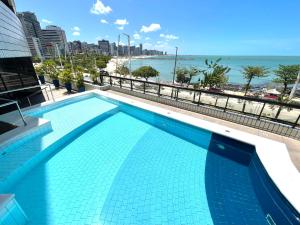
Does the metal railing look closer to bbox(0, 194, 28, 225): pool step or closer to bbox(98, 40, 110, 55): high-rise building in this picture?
bbox(0, 194, 28, 225): pool step

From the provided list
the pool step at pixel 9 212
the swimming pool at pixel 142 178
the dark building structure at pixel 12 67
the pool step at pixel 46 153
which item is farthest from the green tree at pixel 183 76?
the pool step at pixel 9 212

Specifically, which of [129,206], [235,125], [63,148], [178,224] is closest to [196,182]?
[178,224]

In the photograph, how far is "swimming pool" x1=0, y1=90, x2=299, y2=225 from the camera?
3.02 metres

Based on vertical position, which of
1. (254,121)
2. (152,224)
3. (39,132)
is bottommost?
(152,224)

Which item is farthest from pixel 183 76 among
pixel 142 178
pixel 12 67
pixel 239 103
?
pixel 142 178

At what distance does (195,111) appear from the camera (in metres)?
6.66

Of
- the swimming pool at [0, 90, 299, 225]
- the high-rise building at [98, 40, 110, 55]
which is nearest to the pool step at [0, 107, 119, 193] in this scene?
the swimming pool at [0, 90, 299, 225]

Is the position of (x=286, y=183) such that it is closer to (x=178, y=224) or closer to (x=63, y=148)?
(x=178, y=224)

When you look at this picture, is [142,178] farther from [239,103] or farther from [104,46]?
[104,46]

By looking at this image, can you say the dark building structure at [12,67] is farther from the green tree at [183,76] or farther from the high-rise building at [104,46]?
the high-rise building at [104,46]

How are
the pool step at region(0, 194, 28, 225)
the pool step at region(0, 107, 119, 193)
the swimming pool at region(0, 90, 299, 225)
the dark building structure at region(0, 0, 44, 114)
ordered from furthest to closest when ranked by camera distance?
1. the dark building structure at region(0, 0, 44, 114)
2. the pool step at region(0, 107, 119, 193)
3. the swimming pool at region(0, 90, 299, 225)
4. the pool step at region(0, 194, 28, 225)

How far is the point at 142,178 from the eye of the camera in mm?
3828

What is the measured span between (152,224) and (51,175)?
9.52 feet

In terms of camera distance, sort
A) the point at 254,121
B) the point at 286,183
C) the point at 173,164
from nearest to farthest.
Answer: the point at 286,183, the point at 173,164, the point at 254,121
